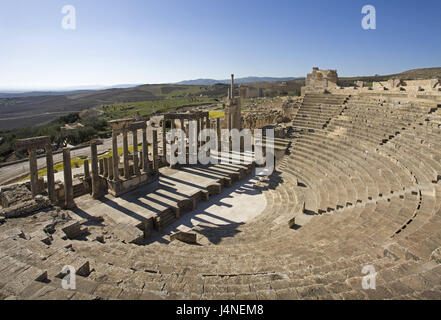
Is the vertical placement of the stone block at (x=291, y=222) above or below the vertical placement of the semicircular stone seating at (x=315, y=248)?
below

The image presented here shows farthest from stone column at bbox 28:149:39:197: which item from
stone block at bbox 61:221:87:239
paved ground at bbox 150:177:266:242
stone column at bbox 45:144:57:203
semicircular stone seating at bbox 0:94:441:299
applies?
paved ground at bbox 150:177:266:242

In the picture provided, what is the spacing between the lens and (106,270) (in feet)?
22.1

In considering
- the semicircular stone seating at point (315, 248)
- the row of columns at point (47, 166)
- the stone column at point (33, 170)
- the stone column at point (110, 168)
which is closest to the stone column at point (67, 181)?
the row of columns at point (47, 166)

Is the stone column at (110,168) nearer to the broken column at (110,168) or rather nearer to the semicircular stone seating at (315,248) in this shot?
the broken column at (110,168)

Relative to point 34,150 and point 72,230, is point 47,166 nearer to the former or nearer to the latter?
point 34,150

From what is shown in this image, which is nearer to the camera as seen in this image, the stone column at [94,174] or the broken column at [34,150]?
the broken column at [34,150]

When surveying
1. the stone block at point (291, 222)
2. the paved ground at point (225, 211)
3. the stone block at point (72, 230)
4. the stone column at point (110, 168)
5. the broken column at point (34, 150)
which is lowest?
the paved ground at point (225, 211)

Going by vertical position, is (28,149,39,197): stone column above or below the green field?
below

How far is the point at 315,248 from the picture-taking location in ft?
28.2

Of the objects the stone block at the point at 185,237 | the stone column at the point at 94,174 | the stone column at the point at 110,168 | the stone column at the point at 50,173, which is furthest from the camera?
the stone column at the point at 110,168

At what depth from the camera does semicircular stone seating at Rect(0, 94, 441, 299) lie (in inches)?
214

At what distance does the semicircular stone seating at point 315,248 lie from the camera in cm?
543

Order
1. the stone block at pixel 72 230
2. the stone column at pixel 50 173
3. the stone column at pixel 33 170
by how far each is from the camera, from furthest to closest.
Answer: the stone column at pixel 50 173 → the stone column at pixel 33 170 → the stone block at pixel 72 230

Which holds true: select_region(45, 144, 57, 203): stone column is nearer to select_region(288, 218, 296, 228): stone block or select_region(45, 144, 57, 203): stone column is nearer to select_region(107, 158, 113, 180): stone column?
select_region(107, 158, 113, 180): stone column
